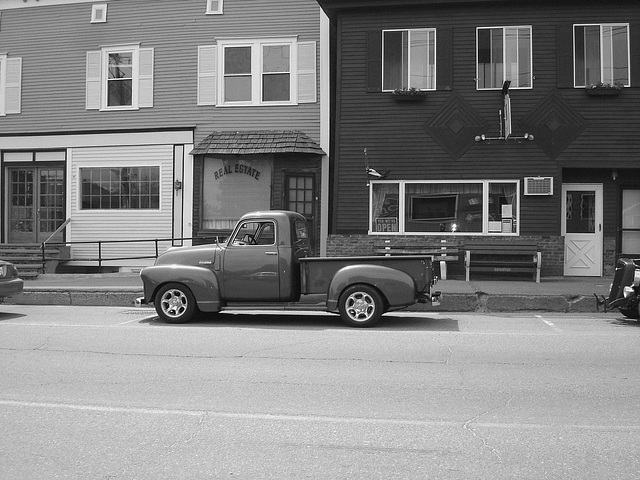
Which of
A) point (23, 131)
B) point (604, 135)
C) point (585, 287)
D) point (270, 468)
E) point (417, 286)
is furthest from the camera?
point (23, 131)

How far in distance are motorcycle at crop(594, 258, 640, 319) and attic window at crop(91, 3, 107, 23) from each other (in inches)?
623

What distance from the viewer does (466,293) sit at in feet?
42.5

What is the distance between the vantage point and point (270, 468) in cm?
450

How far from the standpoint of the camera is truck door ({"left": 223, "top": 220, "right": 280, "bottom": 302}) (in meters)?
10.9

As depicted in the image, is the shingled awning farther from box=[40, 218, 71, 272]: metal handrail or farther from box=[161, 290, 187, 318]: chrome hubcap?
box=[161, 290, 187, 318]: chrome hubcap

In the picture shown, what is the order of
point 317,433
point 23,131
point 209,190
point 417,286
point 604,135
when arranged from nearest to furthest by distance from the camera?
point 317,433, point 417,286, point 604,135, point 209,190, point 23,131

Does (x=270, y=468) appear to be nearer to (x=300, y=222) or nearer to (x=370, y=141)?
(x=300, y=222)

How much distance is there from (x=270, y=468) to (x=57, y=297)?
37.4 feet

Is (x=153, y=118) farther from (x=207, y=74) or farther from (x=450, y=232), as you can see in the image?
(x=450, y=232)

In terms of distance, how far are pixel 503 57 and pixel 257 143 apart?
6.69 metres

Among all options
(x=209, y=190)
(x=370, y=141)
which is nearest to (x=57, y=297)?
(x=209, y=190)

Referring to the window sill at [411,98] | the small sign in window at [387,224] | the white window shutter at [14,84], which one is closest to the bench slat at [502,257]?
the small sign in window at [387,224]

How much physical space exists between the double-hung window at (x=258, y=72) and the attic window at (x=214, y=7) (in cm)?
91

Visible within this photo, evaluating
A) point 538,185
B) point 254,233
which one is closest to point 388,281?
point 254,233
